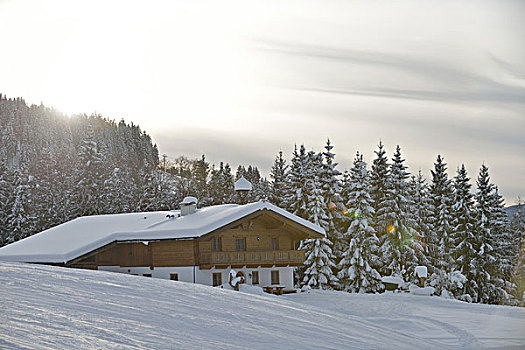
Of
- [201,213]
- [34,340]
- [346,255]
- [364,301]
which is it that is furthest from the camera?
[346,255]

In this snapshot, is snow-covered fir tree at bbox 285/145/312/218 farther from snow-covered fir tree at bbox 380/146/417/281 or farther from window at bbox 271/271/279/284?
window at bbox 271/271/279/284

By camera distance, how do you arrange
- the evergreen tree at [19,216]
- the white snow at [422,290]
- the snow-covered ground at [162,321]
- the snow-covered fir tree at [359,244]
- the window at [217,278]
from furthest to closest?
the evergreen tree at [19,216]
the snow-covered fir tree at [359,244]
the window at [217,278]
the white snow at [422,290]
the snow-covered ground at [162,321]

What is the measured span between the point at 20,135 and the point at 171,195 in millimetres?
132691

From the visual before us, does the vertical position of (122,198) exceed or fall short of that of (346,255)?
it exceeds it

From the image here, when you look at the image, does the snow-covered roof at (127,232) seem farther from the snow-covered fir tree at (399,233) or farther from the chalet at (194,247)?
the snow-covered fir tree at (399,233)

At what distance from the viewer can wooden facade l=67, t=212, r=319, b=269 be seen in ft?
108

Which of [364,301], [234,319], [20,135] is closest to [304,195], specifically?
[364,301]

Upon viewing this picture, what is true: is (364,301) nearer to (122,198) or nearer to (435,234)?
(435,234)

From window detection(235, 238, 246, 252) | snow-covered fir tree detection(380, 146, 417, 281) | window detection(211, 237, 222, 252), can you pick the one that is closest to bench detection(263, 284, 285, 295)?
window detection(235, 238, 246, 252)

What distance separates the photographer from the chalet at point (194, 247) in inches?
1289

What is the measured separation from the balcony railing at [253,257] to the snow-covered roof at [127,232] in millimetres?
1880

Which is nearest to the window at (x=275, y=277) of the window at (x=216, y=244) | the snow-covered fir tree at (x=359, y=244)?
the window at (x=216, y=244)

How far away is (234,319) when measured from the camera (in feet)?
37.4

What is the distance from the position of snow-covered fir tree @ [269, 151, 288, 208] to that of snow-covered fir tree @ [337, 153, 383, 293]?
26.6 feet
